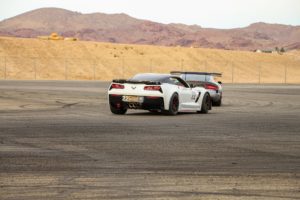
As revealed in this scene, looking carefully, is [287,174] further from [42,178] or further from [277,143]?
[277,143]

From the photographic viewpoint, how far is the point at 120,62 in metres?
105

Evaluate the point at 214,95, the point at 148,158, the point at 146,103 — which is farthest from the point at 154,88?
the point at 148,158

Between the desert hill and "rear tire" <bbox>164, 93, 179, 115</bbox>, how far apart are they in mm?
62194

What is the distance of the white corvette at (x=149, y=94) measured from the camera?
23.3 metres

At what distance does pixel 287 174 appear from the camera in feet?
35.3

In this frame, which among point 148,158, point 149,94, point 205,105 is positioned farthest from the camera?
point 205,105

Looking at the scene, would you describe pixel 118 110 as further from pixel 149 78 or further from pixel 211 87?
pixel 211 87

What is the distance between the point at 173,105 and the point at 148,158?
11609 millimetres

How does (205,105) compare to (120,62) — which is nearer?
(205,105)

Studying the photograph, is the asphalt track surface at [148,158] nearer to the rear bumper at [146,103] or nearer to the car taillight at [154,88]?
the rear bumper at [146,103]

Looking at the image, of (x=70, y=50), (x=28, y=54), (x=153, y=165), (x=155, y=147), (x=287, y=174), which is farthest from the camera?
(x=70, y=50)

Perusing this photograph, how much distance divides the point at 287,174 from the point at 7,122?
11.1 metres

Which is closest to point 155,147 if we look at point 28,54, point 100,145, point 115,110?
point 100,145

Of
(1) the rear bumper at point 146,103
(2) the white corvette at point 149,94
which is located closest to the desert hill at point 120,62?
(2) the white corvette at point 149,94
